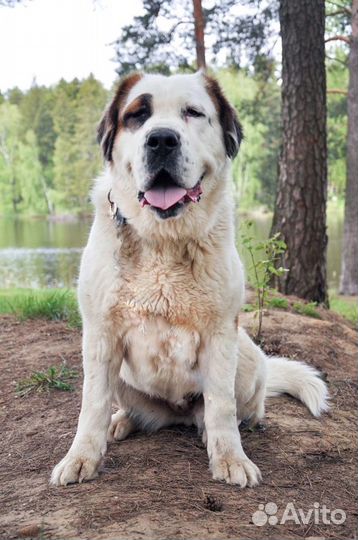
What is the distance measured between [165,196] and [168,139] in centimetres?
27

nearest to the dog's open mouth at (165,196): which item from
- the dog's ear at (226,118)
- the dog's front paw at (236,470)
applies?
the dog's ear at (226,118)

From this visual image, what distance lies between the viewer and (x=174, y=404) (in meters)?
3.01

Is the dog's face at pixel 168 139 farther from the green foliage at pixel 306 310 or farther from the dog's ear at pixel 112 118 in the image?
the green foliage at pixel 306 310

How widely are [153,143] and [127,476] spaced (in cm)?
149

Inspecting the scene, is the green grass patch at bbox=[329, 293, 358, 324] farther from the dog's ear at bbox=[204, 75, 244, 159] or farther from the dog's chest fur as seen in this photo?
the dog's chest fur

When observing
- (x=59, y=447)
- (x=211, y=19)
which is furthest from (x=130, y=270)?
(x=211, y=19)

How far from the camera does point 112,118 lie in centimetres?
293

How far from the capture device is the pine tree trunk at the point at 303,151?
21.5 feet

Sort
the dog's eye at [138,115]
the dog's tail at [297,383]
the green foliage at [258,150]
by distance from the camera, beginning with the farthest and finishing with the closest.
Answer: the green foliage at [258,150]
the dog's tail at [297,383]
the dog's eye at [138,115]

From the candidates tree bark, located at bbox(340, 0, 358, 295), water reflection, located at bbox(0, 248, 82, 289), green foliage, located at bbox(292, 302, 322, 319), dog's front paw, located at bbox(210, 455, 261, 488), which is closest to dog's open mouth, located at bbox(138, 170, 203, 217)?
dog's front paw, located at bbox(210, 455, 261, 488)

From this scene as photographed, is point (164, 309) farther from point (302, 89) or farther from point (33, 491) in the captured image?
point (302, 89)

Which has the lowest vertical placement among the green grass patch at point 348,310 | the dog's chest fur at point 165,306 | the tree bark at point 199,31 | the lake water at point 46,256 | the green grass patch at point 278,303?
the lake water at point 46,256

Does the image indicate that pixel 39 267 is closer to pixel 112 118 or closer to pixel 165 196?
pixel 112 118

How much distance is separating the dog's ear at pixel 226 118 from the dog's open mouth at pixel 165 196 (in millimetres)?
497
